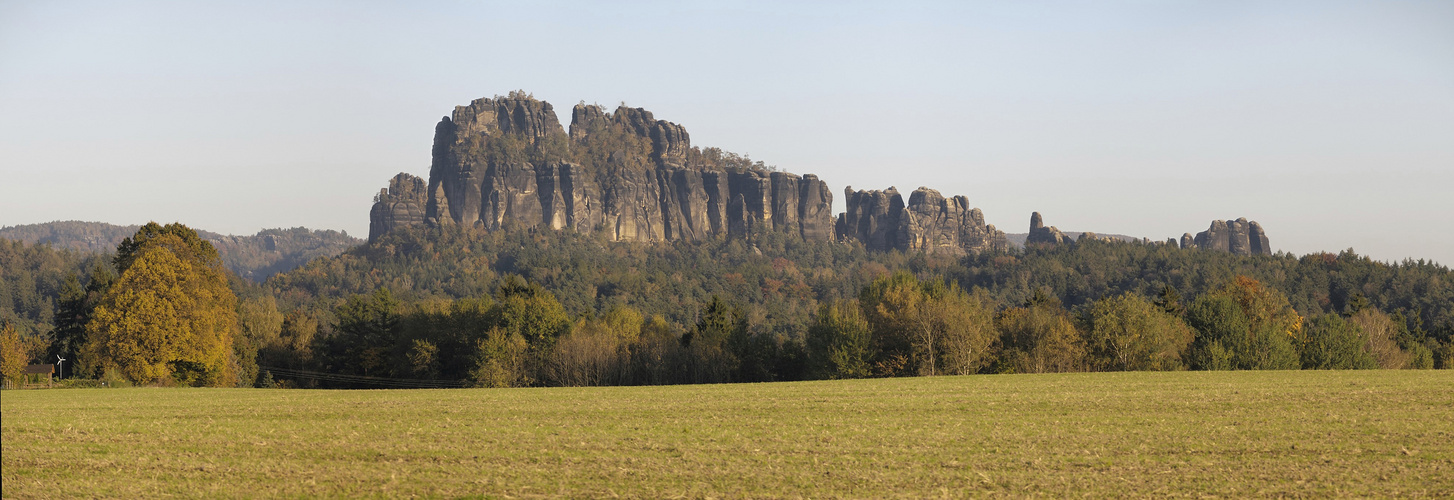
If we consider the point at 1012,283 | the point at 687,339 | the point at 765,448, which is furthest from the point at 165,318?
the point at 1012,283

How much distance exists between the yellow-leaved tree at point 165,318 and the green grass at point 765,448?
16.9m

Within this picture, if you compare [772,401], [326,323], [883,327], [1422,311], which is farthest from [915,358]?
[1422,311]

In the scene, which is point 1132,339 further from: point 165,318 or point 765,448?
point 165,318

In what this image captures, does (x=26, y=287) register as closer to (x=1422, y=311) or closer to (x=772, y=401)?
(x=772, y=401)

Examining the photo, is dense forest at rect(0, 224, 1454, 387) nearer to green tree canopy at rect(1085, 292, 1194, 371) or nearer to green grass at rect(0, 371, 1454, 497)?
green tree canopy at rect(1085, 292, 1194, 371)

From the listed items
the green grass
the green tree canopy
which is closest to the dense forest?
the green tree canopy

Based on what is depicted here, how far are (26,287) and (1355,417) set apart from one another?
167 metres

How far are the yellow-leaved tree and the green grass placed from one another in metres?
16.9

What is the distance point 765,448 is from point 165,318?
41.1m

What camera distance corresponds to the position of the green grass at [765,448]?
16312 mm

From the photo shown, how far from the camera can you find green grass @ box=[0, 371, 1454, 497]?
16312mm

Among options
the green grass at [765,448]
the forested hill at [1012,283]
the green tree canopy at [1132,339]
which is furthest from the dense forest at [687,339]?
the forested hill at [1012,283]

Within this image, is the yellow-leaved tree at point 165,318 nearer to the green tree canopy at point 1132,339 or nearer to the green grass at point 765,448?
the green grass at point 765,448

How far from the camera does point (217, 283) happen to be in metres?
54.6
